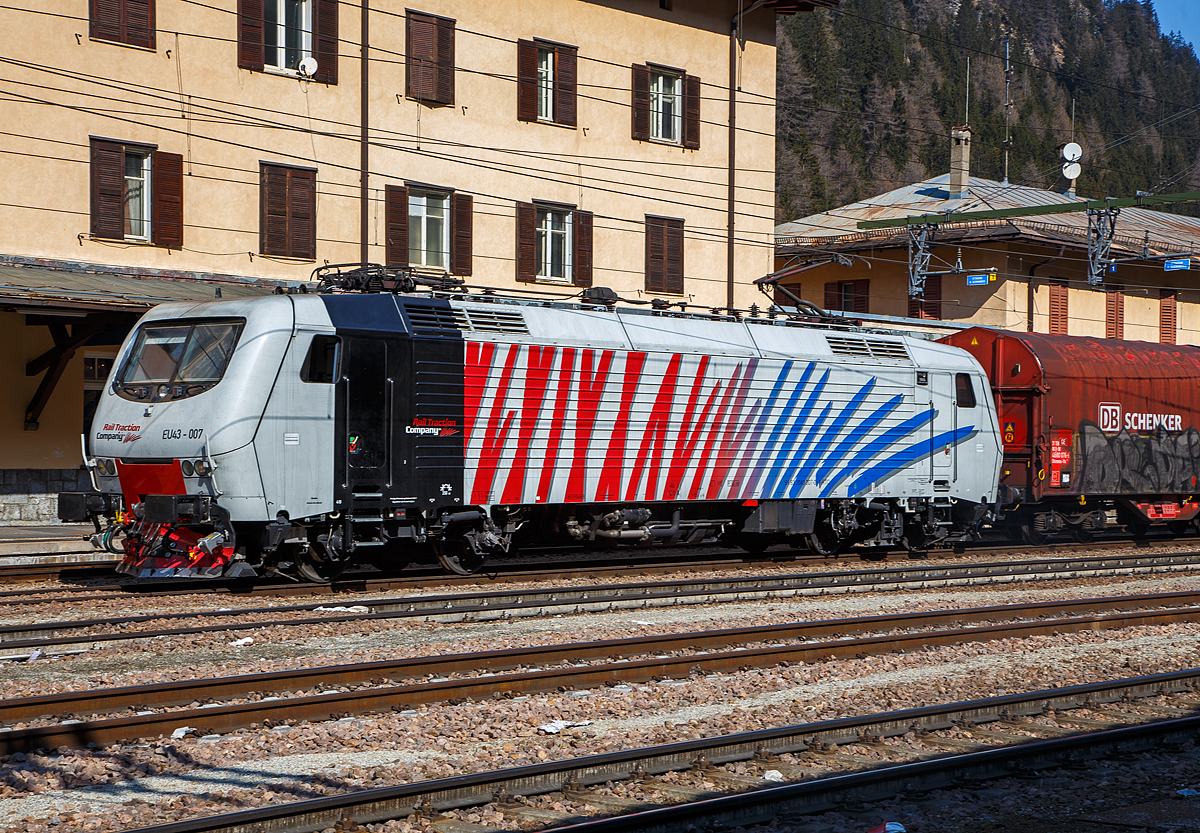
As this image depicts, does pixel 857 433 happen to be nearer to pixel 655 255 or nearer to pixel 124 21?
pixel 655 255

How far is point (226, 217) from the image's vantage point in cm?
2312

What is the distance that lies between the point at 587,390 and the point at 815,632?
5.00 metres

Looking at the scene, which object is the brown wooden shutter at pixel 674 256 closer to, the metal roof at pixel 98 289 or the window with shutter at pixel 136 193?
the metal roof at pixel 98 289

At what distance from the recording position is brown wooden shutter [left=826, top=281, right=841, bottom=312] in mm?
42000

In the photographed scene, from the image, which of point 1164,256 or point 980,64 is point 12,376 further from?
point 980,64

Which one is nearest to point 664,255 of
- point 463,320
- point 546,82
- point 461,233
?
point 546,82

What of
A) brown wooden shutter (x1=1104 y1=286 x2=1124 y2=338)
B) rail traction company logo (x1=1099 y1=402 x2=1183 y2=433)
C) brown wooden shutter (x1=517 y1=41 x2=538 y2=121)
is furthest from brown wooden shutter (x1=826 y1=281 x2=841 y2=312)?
rail traction company logo (x1=1099 y1=402 x2=1183 y2=433)

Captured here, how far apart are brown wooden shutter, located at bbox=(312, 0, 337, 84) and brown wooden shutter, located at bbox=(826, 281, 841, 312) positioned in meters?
21.9

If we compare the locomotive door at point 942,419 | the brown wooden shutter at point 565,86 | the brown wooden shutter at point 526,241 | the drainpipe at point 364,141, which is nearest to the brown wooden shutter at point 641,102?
the brown wooden shutter at point 565,86

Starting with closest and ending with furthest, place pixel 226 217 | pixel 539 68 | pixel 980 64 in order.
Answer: pixel 226 217 → pixel 539 68 → pixel 980 64

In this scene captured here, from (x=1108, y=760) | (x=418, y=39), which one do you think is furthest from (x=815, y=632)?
(x=418, y=39)

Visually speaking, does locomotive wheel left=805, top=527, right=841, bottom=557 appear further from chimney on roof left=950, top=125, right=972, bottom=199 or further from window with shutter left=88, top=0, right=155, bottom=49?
chimney on roof left=950, top=125, right=972, bottom=199

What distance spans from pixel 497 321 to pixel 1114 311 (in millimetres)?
30882

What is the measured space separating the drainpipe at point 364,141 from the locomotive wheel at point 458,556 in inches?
406
